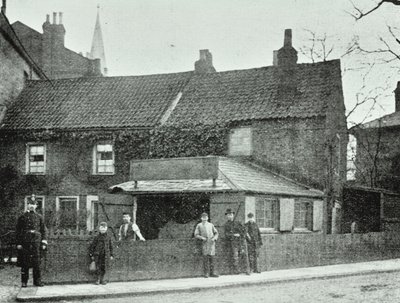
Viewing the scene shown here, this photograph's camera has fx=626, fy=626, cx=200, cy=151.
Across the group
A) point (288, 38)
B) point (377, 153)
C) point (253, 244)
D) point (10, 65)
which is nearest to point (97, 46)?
point (377, 153)

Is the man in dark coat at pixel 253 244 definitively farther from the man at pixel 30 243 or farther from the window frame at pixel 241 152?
the window frame at pixel 241 152

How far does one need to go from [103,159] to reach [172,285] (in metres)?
15.0

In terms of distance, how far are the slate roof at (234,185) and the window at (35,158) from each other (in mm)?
8154

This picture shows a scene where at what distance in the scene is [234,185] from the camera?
20922mm

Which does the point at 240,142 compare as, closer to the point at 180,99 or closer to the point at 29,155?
the point at 180,99

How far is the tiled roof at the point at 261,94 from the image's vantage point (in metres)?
26.9

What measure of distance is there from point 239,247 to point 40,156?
49.7 feet

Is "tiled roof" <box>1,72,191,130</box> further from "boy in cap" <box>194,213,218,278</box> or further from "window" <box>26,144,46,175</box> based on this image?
"boy in cap" <box>194,213,218,278</box>

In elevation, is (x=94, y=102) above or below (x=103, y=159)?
above

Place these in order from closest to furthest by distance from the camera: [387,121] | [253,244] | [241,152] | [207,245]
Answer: [207,245]
[253,244]
[241,152]
[387,121]

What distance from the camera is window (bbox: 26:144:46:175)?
98.3ft

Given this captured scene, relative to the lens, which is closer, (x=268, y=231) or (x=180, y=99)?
(x=268, y=231)

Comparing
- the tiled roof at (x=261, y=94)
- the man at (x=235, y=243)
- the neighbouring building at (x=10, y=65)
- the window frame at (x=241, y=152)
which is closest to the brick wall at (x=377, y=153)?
the tiled roof at (x=261, y=94)

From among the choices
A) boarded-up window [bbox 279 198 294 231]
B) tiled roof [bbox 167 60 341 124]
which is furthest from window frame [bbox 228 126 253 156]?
boarded-up window [bbox 279 198 294 231]
